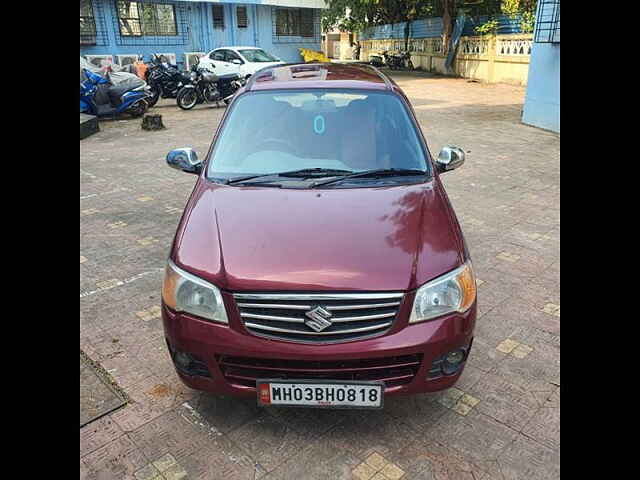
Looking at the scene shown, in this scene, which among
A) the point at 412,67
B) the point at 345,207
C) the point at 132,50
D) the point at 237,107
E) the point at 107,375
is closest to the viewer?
the point at 345,207

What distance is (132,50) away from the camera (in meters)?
18.2

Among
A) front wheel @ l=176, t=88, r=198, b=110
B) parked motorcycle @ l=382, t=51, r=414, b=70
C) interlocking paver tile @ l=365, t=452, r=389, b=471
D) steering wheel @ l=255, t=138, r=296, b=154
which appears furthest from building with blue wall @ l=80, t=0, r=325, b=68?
interlocking paver tile @ l=365, t=452, r=389, b=471

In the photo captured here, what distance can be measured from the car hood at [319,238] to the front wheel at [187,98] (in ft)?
38.2

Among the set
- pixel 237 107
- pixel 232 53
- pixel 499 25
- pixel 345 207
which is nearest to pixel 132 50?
pixel 232 53

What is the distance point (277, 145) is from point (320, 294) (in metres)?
1.48

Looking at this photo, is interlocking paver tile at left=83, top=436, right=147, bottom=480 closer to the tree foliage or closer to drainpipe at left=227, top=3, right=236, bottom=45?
the tree foliage

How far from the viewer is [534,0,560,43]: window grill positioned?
9430mm

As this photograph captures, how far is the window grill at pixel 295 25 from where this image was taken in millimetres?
22531

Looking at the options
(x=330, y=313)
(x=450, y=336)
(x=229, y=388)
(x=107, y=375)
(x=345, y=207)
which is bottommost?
(x=107, y=375)

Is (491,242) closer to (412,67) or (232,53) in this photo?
(232,53)

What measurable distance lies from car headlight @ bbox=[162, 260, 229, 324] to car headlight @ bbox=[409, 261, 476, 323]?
2.88 ft

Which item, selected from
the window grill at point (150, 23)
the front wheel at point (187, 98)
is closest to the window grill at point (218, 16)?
the window grill at point (150, 23)
